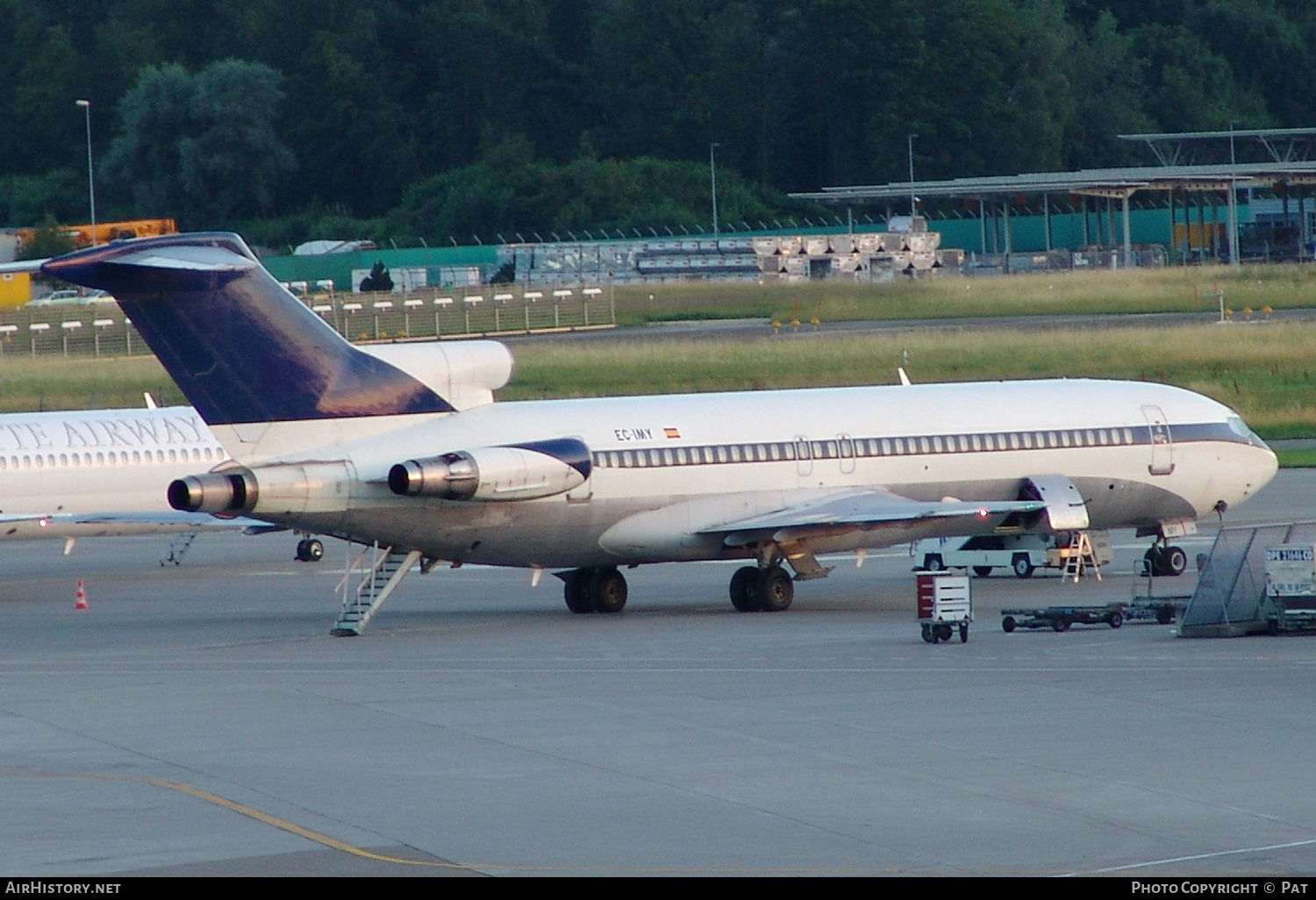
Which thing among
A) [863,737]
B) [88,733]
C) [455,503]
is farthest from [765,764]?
[455,503]

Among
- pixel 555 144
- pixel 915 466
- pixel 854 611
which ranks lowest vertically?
pixel 854 611

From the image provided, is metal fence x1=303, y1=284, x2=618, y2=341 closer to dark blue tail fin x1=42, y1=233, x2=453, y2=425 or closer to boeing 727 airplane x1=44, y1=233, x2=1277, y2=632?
boeing 727 airplane x1=44, y1=233, x2=1277, y2=632

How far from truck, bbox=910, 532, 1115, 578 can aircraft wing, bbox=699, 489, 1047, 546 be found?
8.56 ft

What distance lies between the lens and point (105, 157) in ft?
458

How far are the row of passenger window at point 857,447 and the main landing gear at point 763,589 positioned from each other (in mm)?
1760

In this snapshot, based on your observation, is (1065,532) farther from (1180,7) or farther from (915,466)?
(1180,7)

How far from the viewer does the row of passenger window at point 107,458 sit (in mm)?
38812

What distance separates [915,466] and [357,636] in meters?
9.31

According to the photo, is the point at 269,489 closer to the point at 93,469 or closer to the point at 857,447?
the point at 857,447

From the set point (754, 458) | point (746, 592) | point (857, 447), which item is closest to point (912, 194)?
point (857, 447)

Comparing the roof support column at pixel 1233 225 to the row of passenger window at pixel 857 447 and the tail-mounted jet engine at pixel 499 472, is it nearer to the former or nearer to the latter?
the row of passenger window at pixel 857 447

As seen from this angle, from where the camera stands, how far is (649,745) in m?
20.2

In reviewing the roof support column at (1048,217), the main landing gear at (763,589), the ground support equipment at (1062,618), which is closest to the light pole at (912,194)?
the roof support column at (1048,217)

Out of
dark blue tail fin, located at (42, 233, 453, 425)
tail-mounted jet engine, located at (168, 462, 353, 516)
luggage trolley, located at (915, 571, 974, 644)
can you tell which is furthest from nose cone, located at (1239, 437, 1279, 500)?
tail-mounted jet engine, located at (168, 462, 353, 516)
